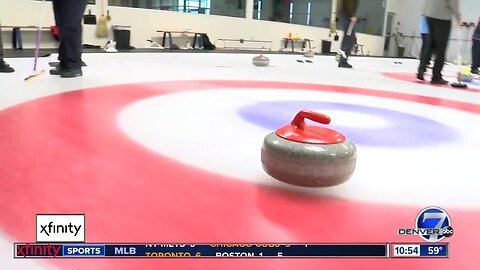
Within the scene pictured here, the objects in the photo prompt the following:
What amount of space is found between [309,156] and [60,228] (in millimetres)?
720

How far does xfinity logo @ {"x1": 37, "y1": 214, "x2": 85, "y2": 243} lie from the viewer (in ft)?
2.98

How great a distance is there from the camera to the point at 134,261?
0.89 meters

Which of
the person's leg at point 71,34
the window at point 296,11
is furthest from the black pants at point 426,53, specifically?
the window at point 296,11

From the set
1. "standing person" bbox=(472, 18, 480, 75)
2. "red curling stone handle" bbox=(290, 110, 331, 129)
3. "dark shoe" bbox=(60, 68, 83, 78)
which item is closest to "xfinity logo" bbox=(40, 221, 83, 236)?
"red curling stone handle" bbox=(290, 110, 331, 129)

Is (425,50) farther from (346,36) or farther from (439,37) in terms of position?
(346,36)

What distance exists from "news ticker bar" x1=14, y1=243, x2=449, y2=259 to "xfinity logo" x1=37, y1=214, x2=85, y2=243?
0.06ft

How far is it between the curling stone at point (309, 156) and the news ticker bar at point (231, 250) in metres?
0.33

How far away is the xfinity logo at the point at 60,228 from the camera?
0.91 metres

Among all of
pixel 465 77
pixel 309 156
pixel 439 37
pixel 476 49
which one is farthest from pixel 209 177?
pixel 476 49

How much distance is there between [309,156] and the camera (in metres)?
1.27

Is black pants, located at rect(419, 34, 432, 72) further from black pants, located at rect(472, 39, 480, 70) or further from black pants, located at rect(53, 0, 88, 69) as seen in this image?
black pants, located at rect(53, 0, 88, 69)

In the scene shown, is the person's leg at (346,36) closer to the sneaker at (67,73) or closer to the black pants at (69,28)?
the black pants at (69,28)

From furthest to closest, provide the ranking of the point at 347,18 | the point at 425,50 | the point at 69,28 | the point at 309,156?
the point at 347,18 < the point at 425,50 < the point at 69,28 < the point at 309,156

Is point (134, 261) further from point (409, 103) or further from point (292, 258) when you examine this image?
point (409, 103)
